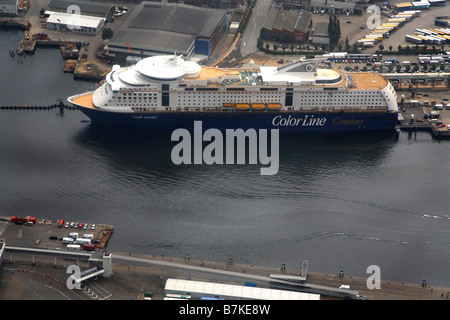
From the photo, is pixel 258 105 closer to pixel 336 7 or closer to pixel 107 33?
pixel 107 33

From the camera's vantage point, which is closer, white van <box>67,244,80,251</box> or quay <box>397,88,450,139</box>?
white van <box>67,244,80,251</box>

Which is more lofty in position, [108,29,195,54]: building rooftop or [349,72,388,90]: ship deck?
[108,29,195,54]: building rooftop

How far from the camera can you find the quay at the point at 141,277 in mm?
73375

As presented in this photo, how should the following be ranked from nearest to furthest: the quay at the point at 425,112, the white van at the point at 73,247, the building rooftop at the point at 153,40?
1. the white van at the point at 73,247
2. the quay at the point at 425,112
3. the building rooftop at the point at 153,40

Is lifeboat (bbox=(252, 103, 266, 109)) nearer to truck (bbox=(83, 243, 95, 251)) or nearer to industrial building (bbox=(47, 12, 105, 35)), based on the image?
truck (bbox=(83, 243, 95, 251))

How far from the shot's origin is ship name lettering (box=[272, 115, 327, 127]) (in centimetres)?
10100

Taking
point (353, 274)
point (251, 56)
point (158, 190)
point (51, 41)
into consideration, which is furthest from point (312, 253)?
point (51, 41)

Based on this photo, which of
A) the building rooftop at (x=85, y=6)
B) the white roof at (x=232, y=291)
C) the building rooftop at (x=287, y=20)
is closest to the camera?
the white roof at (x=232, y=291)

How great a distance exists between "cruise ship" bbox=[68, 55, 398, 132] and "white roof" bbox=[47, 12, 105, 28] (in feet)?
79.4

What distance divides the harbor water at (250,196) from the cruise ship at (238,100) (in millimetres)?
2200

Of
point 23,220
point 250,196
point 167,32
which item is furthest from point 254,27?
point 23,220

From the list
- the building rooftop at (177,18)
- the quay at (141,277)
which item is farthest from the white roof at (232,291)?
the building rooftop at (177,18)

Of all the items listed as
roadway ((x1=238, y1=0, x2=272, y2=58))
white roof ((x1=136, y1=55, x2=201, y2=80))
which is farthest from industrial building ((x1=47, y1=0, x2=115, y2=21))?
white roof ((x1=136, y1=55, x2=201, y2=80))

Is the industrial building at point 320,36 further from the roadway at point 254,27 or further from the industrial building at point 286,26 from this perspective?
the roadway at point 254,27
